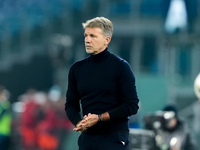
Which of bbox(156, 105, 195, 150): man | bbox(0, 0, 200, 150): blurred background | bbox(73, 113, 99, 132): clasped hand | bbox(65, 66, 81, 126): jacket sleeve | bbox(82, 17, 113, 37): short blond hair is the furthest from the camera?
bbox(0, 0, 200, 150): blurred background

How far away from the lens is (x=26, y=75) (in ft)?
63.5

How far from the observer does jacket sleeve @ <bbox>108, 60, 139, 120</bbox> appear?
3566 millimetres

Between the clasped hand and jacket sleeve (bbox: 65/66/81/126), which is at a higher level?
jacket sleeve (bbox: 65/66/81/126)

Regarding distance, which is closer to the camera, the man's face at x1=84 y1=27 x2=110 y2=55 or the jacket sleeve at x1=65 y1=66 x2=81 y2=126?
the man's face at x1=84 y1=27 x2=110 y2=55

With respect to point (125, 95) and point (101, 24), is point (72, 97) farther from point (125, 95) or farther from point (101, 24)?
point (101, 24)

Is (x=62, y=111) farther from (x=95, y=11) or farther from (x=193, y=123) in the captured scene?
(x=95, y=11)

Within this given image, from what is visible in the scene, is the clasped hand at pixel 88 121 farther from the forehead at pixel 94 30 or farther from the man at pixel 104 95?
the forehead at pixel 94 30

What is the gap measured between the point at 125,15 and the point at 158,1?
1.25 meters

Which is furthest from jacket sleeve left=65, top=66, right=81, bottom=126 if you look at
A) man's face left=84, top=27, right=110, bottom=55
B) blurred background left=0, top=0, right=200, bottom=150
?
blurred background left=0, top=0, right=200, bottom=150

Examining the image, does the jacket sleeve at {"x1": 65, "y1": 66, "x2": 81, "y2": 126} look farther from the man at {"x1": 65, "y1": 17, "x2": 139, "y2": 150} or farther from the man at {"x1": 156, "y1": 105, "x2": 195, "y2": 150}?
the man at {"x1": 156, "y1": 105, "x2": 195, "y2": 150}

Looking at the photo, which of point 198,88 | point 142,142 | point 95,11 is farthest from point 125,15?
point 198,88

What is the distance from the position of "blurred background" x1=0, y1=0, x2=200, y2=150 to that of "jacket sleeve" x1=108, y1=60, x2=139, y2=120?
9.86m

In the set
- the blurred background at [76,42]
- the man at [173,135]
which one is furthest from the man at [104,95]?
the blurred background at [76,42]

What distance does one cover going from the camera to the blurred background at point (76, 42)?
587 inches
